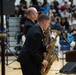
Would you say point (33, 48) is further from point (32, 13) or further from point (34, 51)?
point (32, 13)

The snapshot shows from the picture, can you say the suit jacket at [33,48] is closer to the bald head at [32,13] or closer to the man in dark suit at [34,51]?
the man in dark suit at [34,51]

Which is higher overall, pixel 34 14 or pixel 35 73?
pixel 34 14

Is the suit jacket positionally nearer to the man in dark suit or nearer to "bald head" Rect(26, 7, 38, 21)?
the man in dark suit

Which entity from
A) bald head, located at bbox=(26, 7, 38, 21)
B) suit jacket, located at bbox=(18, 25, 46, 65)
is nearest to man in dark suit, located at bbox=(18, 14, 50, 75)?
suit jacket, located at bbox=(18, 25, 46, 65)

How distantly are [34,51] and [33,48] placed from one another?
5cm

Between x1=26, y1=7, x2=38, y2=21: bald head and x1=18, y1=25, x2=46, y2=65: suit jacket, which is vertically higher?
x1=26, y1=7, x2=38, y2=21: bald head

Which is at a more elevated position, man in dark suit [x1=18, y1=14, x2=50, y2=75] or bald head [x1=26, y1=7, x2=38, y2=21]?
bald head [x1=26, y1=7, x2=38, y2=21]

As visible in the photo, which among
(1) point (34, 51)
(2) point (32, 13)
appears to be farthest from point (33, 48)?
(2) point (32, 13)

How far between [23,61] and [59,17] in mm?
13700

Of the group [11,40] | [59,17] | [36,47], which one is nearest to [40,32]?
[36,47]

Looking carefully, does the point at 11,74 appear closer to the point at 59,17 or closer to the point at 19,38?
the point at 19,38

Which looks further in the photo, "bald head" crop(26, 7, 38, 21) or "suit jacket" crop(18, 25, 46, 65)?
"bald head" crop(26, 7, 38, 21)

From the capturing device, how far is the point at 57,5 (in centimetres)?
1978

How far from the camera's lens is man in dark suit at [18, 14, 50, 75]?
4.81 meters
